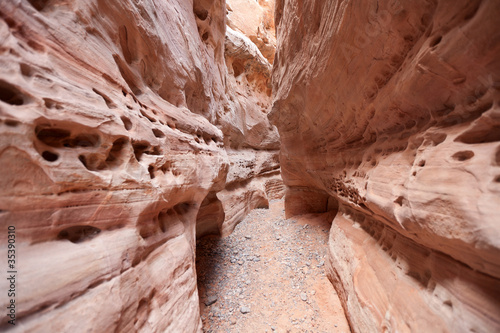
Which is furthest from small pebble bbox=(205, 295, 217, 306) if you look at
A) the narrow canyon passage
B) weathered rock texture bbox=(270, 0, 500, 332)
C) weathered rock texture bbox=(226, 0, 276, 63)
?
weathered rock texture bbox=(226, 0, 276, 63)

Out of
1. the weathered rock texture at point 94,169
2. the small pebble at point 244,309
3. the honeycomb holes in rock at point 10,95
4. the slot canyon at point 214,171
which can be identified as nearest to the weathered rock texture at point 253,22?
the slot canyon at point 214,171

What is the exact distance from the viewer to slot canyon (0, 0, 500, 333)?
0.91m

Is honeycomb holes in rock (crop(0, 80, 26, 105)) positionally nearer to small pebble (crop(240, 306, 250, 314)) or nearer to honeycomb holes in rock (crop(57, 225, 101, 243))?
honeycomb holes in rock (crop(57, 225, 101, 243))

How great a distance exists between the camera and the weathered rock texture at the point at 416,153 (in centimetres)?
92

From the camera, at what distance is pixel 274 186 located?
9867 mm

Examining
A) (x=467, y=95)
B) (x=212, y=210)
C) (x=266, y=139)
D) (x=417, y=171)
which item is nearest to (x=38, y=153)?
(x=417, y=171)

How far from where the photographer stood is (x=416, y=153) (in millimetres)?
1418

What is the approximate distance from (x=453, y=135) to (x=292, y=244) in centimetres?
341

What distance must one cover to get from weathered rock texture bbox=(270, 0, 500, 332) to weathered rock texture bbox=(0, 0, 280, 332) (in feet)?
6.77

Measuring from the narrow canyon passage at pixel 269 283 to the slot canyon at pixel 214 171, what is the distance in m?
0.03

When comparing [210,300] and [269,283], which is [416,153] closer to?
[269,283]

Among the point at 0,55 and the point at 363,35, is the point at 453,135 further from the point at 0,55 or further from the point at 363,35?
the point at 0,55

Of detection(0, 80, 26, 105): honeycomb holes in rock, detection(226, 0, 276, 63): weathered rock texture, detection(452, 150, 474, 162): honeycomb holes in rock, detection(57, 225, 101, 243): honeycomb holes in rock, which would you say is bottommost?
detection(57, 225, 101, 243): honeycomb holes in rock

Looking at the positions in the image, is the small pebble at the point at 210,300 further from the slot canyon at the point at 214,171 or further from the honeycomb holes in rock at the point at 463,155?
the honeycomb holes in rock at the point at 463,155
